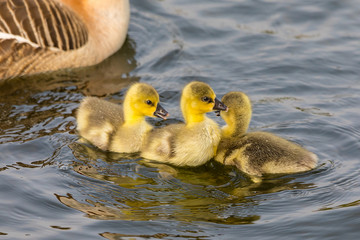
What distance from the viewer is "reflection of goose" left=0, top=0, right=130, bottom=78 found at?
8.35 m

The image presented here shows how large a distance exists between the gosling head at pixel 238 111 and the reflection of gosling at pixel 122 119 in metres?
0.66

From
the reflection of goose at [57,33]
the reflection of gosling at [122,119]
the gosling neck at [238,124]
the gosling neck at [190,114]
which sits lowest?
the reflection of gosling at [122,119]

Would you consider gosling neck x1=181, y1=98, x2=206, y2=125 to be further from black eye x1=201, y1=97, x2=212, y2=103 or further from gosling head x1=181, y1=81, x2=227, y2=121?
black eye x1=201, y1=97, x2=212, y2=103

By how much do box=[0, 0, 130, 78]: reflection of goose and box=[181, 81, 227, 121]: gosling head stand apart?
282cm

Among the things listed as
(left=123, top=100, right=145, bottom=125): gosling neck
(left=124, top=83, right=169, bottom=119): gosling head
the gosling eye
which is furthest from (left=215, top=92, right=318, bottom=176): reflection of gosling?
(left=123, top=100, right=145, bottom=125): gosling neck

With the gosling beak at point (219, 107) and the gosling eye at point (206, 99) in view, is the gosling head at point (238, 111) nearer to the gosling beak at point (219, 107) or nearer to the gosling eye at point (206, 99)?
the gosling beak at point (219, 107)

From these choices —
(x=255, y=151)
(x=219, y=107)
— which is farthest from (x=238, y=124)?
(x=255, y=151)

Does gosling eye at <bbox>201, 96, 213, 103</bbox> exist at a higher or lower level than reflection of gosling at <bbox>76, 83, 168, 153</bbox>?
higher

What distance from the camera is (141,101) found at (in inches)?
259

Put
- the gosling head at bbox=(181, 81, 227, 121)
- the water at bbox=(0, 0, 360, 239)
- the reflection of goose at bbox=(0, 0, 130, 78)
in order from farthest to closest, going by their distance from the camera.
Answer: the reflection of goose at bbox=(0, 0, 130, 78)
the gosling head at bbox=(181, 81, 227, 121)
the water at bbox=(0, 0, 360, 239)

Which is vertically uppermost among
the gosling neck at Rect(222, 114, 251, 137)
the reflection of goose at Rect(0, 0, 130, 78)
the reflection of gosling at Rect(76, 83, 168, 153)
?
the reflection of goose at Rect(0, 0, 130, 78)

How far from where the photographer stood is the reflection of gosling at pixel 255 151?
6258 millimetres

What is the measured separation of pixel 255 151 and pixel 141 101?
1.26m

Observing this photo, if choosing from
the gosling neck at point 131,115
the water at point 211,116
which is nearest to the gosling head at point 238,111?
the water at point 211,116
